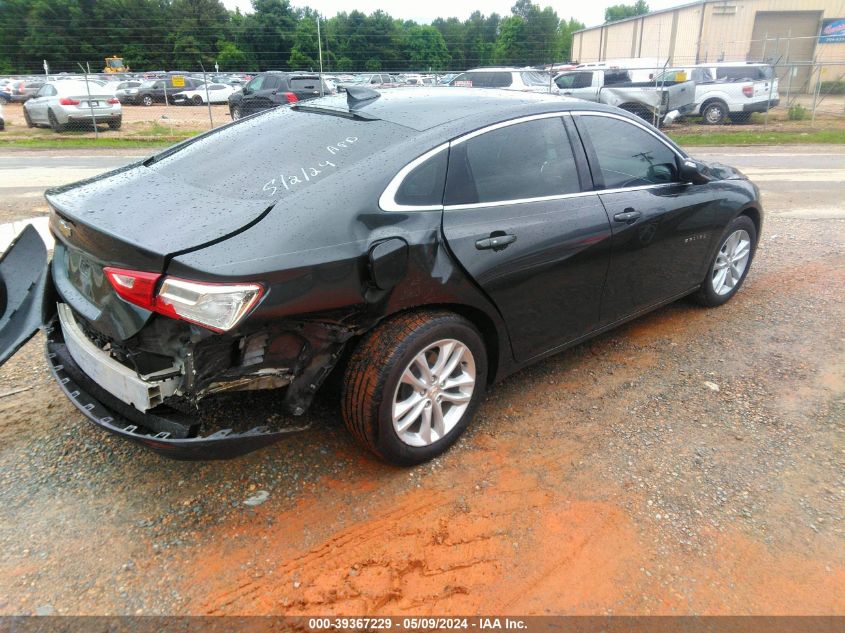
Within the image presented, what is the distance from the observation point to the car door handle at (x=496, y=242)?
3072mm

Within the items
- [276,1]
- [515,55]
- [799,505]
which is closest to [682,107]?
[799,505]

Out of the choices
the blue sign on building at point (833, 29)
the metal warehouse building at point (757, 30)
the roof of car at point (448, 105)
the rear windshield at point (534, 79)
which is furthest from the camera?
the metal warehouse building at point (757, 30)

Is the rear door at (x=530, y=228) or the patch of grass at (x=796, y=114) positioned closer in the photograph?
the rear door at (x=530, y=228)

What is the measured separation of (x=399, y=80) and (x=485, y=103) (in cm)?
2993

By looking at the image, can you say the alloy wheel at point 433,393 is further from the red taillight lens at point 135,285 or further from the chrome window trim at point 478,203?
the red taillight lens at point 135,285

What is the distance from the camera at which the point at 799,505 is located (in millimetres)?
2885

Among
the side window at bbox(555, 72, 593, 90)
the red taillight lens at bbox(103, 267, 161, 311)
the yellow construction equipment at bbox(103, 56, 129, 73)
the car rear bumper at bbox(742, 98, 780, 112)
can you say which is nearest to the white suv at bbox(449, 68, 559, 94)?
the side window at bbox(555, 72, 593, 90)

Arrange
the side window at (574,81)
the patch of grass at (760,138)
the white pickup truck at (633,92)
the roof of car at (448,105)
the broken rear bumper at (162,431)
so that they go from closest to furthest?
the broken rear bumper at (162,431) < the roof of car at (448,105) < the patch of grass at (760,138) < the white pickup truck at (633,92) < the side window at (574,81)

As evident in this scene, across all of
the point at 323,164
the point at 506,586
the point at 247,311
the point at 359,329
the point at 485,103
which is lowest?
the point at 506,586

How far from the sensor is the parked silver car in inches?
710

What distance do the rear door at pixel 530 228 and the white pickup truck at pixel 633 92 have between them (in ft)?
50.9

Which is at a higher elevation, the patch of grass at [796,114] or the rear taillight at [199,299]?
the rear taillight at [199,299]

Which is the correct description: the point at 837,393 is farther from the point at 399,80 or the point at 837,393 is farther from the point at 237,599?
the point at 399,80

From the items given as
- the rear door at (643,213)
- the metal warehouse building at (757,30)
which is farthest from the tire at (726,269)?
the metal warehouse building at (757,30)
